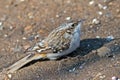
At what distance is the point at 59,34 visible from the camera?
5.90m

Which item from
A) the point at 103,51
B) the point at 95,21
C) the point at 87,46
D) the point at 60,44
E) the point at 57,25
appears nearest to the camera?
the point at 60,44

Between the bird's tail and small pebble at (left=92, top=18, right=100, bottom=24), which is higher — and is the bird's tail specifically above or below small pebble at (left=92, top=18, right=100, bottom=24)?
below

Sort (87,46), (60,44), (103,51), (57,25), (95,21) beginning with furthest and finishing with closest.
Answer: (57,25)
(95,21)
(87,46)
(103,51)
(60,44)

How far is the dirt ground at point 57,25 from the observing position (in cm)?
579

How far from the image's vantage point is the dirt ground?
5.79 metres

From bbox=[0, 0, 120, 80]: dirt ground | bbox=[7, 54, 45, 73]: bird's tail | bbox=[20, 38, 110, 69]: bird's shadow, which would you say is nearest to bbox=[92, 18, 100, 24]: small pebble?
bbox=[0, 0, 120, 80]: dirt ground

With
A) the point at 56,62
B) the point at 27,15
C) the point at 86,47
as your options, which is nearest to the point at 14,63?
the point at 56,62

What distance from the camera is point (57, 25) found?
7176 millimetres

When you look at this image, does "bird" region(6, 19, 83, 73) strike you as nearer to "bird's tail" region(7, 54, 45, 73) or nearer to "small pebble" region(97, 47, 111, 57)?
"bird's tail" region(7, 54, 45, 73)

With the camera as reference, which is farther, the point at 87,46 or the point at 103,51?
the point at 87,46

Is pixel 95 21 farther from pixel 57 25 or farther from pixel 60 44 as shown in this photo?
pixel 60 44

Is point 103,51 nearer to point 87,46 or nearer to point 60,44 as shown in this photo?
point 87,46

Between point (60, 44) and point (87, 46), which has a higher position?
point (60, 44)

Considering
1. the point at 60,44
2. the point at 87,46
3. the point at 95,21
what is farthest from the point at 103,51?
the point at 95,21
